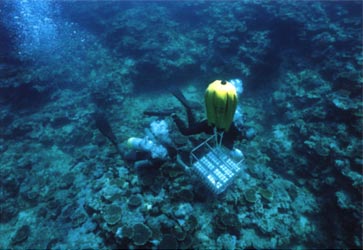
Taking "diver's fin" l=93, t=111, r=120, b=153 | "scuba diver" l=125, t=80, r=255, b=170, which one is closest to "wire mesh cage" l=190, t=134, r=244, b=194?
"scuba diver" l=125, t=80, r=255, b=170

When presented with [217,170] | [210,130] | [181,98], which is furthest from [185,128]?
[217,170]

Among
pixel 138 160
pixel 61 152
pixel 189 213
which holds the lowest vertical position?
pixel 61 152

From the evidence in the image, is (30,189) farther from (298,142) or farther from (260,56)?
(260,56)

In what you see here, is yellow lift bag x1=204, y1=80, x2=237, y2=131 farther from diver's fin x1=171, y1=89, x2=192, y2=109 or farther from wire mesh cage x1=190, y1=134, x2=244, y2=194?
diver's fin x1=171, y1=89, x2=192, y2=109

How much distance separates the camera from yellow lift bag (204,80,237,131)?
149 inches

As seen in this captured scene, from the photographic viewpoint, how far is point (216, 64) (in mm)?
10133

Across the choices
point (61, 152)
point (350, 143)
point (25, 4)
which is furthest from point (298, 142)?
point (25, 4)

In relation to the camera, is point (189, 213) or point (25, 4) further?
point (25, 4)

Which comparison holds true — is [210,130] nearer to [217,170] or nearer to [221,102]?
[217,170]

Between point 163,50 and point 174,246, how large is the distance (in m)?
9.01

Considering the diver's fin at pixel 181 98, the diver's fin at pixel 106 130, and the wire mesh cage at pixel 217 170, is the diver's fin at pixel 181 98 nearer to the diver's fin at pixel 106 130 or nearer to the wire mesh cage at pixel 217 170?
the wire mesh cage at pixel 217 170

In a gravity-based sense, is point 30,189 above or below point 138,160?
below

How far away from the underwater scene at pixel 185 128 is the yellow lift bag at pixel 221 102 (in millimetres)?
26

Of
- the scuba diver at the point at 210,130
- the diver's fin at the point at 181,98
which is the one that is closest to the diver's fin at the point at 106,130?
the scuba diver at the point at 210,130
